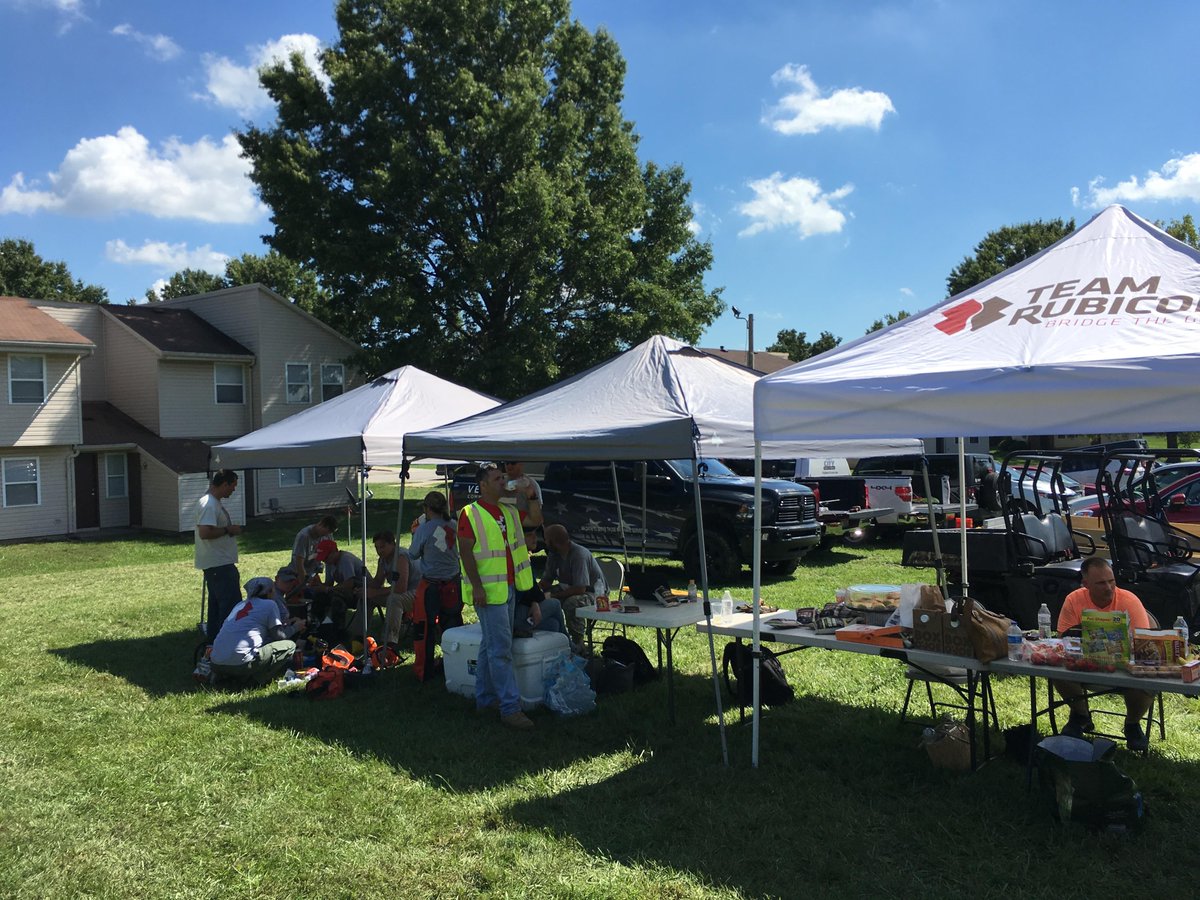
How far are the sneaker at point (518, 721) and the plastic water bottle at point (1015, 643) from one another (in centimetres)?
313

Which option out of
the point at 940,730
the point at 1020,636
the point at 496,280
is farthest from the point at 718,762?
the point at 496,280

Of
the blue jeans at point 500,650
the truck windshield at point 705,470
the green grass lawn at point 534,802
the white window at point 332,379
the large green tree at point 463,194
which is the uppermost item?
the large green tree at point 463,194

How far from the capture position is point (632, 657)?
7.50 m

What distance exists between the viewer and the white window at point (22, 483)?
72.5ft

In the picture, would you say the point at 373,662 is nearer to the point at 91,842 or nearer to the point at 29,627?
the point at 91,842

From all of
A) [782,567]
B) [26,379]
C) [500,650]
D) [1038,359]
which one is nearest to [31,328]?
[26,379]

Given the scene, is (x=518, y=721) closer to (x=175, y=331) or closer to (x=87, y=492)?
(x=87, y=492)

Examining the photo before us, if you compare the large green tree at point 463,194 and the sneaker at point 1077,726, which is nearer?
the sneaker at point 1077,726

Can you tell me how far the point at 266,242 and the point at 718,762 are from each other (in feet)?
77.5

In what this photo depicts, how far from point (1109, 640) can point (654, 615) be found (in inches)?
119

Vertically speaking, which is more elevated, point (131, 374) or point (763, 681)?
point (131, 374)

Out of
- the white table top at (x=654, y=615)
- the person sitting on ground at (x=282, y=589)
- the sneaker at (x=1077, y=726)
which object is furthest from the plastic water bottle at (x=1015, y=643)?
the person sitting on ground at (x=282, y=589)

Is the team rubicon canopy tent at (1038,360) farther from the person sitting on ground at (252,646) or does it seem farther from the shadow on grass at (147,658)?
the shadow on grass at (147,658)

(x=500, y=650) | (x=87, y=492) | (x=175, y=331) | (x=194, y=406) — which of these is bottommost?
(x=500, y=650)
